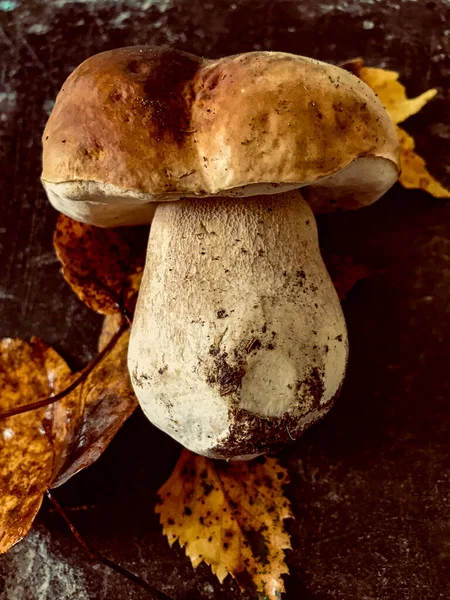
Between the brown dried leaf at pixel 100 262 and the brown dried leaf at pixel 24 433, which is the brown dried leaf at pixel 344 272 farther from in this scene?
the brown dried leaf at pixel 24 433

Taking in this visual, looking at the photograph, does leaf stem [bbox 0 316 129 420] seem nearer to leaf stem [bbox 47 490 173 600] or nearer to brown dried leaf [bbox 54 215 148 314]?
brown dried leaf [bbox 54 215 148 314]

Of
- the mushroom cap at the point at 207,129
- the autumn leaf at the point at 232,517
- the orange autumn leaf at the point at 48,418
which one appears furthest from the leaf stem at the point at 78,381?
the mushroom cap at the point at 207,129

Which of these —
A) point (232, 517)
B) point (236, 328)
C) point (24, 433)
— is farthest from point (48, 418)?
point (236, 328)

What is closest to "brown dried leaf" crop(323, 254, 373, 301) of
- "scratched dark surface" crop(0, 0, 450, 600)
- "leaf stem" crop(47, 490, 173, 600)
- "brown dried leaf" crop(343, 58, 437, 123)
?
"scratched dark surface" crop(0, 0, 450, 600)

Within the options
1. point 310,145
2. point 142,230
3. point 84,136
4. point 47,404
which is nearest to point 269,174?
point 310,145

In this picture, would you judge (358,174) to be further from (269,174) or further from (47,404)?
(47,404)

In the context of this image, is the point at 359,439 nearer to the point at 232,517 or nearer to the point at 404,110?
the point at 232,517
